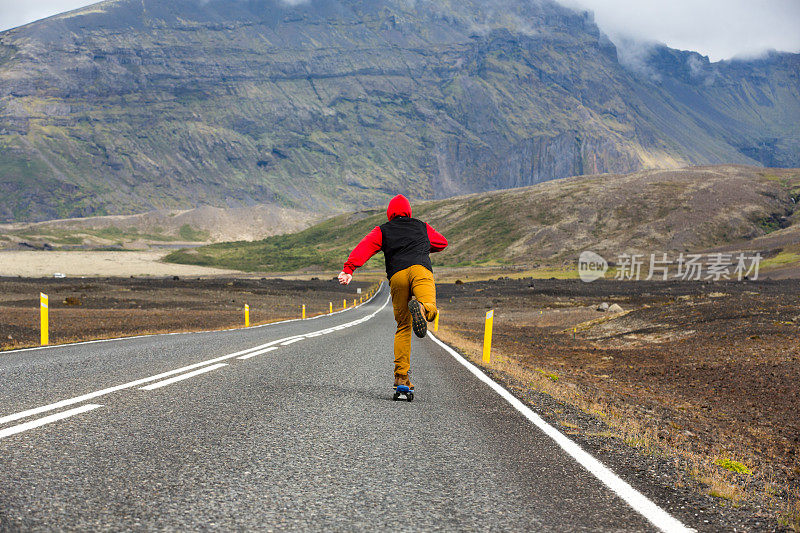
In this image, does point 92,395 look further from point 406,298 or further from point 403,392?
point 406,298

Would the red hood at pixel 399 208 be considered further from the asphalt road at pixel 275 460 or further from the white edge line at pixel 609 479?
the white edge line at pixel 609 479

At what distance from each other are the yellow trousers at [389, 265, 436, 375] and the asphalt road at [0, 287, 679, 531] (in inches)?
23.6

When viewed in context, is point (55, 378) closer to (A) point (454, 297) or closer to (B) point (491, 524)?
(B) point (491, 524)

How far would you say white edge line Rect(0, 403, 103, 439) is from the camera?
16.0 feet

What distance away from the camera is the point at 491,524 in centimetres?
348

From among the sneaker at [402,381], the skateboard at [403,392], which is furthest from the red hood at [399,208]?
the skateboard at [403,392]

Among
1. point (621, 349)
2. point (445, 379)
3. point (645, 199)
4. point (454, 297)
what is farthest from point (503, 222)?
point (445, 379)

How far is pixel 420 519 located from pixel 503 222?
578ft

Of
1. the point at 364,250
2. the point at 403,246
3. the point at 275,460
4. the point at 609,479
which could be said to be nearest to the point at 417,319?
the point at 403,246

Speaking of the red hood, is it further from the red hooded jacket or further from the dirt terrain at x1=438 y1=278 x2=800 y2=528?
the dirt terrain at x1=438 y1=278 x2=800 y2=528

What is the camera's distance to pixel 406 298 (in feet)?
23.7

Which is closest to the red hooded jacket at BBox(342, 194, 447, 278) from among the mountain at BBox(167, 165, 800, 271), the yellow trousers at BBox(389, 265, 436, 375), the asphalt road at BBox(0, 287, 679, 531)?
the yellow trousers at BBox(389, 265, 436, 375)

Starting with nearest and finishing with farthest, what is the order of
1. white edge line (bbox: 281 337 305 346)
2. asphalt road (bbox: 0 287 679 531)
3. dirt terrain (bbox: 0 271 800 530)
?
asphalt road (bbox: 0 287 679 531)
dirt terrain (bbox: 0 271 800 530)
white edge line (bbox: 281 337 305 346)

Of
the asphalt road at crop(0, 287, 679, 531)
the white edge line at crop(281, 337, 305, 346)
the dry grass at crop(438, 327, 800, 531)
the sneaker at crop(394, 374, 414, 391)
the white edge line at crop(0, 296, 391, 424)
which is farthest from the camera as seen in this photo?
the white edge line at crop(281, 337, 305, 346)
